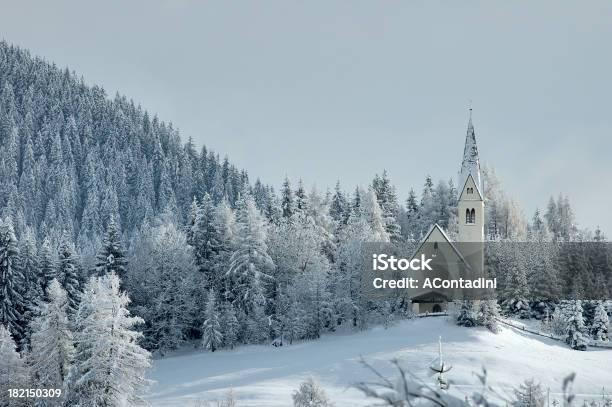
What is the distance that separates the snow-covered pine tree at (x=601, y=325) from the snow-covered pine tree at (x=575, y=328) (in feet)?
11.2

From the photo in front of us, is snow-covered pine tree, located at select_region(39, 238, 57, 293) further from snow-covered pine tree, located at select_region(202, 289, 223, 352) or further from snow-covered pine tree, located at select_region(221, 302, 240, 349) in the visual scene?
snow-covered pine tree, located at select_region(221, 302, 240, 349)

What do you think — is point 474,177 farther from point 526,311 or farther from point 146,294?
point 146,294

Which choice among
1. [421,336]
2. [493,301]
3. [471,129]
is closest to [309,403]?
[421,336]

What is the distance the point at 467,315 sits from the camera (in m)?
59.4

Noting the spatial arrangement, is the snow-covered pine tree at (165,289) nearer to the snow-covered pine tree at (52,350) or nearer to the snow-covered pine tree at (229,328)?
the snow-covered pine tree at (229,328)

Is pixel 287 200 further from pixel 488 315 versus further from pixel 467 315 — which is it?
pixel 488 315

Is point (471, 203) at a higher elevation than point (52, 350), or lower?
higher

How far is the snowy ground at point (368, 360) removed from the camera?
44094 millimetres

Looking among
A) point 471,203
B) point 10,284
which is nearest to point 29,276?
point 10,284

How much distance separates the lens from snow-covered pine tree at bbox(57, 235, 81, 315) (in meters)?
62.1

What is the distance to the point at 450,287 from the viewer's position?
215 ft

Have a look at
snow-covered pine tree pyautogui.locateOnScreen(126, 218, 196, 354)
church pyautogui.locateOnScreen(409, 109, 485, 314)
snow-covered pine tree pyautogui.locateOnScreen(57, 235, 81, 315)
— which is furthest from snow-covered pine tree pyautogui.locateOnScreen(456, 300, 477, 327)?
snow-covered pine tree pyautogui.locateOnScreen(57, 235, 81, 315)

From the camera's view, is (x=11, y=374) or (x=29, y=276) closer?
(x=11, y=374)

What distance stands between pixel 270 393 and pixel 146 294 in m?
26.1
